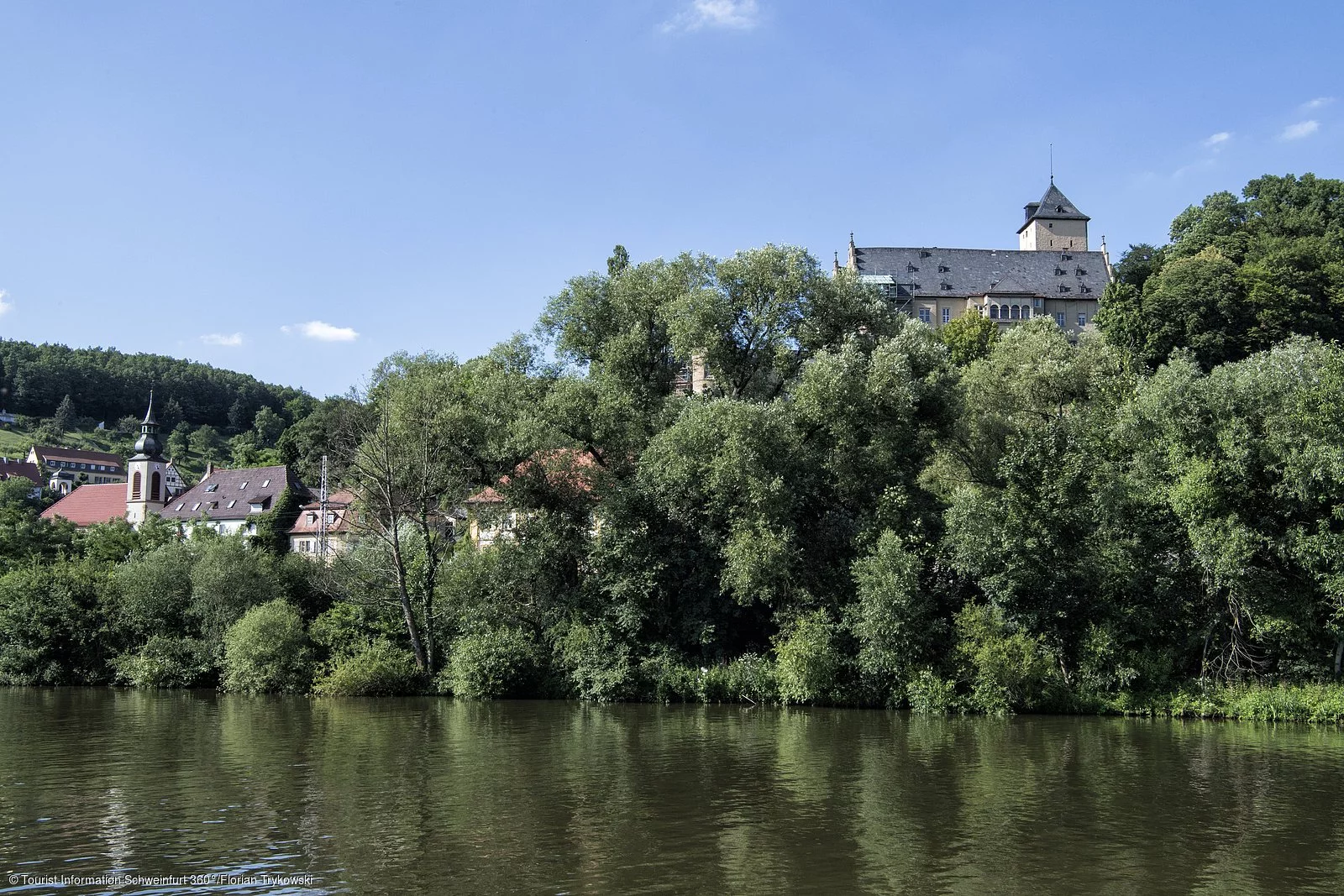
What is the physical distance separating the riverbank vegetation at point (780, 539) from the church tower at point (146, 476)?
2192 inches

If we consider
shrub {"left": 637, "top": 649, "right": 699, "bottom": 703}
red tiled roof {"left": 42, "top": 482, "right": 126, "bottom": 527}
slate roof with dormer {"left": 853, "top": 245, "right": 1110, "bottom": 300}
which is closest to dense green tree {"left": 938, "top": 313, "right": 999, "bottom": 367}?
slate roof with dormer {"left": 853, "top": 245, "right": 1110, "bottom": 300}

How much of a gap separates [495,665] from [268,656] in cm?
1096

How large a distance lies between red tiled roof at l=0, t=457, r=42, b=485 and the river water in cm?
13031

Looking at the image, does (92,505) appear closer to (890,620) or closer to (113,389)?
(113,389)

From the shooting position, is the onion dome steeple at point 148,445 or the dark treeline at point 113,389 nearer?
the onion dome steeple at point 148,445

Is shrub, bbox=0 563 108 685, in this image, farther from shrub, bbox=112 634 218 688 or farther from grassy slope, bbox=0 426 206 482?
grassy slope, bbox=0 426 206 482

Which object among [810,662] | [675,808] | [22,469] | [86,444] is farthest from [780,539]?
[86,444]

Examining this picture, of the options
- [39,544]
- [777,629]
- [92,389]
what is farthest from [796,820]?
[92,389]

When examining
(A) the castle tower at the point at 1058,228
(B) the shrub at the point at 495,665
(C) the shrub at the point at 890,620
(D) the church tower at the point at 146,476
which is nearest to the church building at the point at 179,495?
(D) the church tower at the point at 146,476

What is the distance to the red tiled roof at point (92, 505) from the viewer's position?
110 metres

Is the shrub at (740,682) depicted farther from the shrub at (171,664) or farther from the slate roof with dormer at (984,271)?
the slate roof with dormer at (984,271)

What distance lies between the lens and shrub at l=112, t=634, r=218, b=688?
47719 mm

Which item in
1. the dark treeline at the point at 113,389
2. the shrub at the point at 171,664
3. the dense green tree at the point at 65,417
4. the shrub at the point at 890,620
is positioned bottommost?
the shrub at the point at 171,664

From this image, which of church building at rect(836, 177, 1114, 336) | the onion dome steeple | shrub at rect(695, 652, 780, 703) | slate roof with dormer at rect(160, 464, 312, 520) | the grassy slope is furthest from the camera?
the grassy slope
